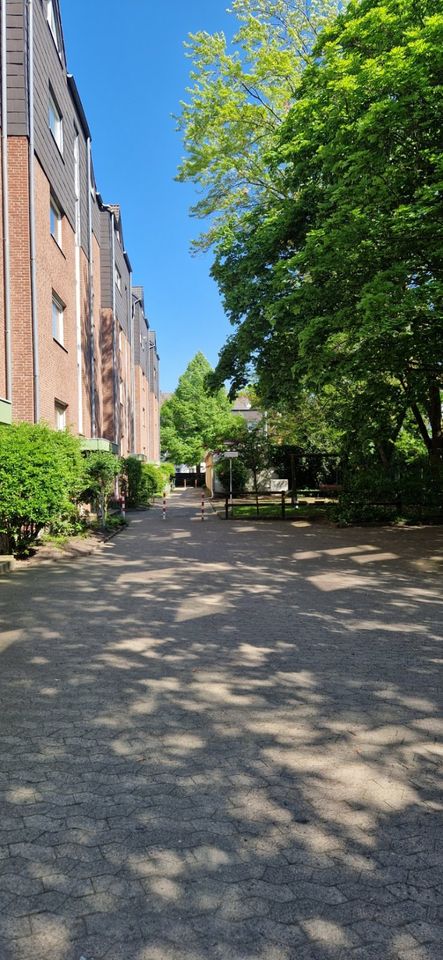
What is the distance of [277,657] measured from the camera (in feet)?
17.5

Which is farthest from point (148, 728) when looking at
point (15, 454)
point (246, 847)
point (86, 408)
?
point (86, 408)

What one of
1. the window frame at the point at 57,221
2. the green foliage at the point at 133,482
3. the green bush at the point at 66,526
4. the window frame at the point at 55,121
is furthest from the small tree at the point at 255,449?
the window frame at the point at 55,121

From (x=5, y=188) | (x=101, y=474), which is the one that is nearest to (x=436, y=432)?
(x=101, y=474)

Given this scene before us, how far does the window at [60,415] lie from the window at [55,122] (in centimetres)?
761

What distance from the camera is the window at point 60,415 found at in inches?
688

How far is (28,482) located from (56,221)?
11.2 m

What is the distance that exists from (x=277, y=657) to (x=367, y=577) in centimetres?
445

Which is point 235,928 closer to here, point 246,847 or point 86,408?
point 246,847

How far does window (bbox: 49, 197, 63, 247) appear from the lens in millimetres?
17531

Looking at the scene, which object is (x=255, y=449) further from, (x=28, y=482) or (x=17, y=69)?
(x=28, y=482)

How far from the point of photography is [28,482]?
10.5 meters

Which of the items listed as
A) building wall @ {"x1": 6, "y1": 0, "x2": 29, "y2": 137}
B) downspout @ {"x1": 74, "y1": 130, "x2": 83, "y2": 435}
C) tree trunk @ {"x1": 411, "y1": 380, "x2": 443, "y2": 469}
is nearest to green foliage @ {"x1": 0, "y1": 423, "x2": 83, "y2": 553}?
building wall @ {"x1": 6, "y1": 0, "x2": 29, "y2": 137}

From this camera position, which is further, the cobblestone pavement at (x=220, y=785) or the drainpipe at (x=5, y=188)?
the drainpipe at (x=5, y=188)

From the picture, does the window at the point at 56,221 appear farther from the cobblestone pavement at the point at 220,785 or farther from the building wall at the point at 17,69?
the cobblestone pavement at the point at 220,785
